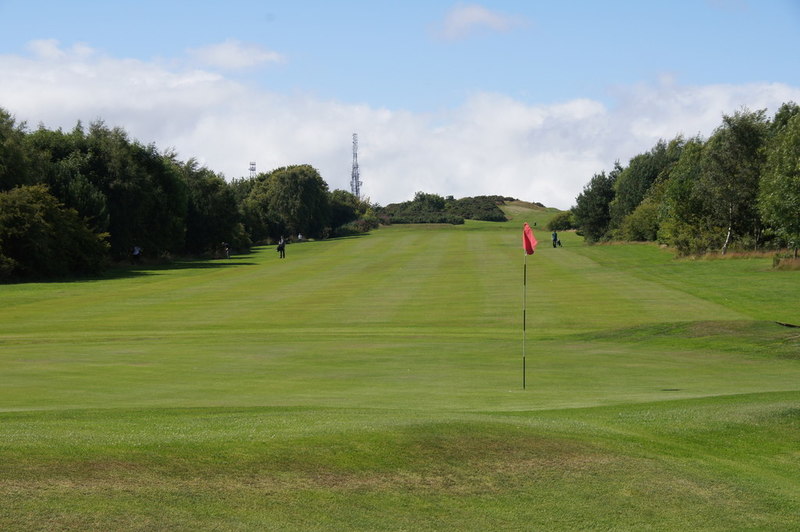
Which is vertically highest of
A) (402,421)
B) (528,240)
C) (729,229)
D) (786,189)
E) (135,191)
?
(135,191)

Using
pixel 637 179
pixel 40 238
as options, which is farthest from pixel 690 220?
pixel 40 238

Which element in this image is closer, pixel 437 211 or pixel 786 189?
pixel 786 189

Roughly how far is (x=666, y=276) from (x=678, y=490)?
174 ft

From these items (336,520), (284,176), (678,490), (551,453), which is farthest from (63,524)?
(284,176)

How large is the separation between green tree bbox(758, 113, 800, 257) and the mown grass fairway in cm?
1873

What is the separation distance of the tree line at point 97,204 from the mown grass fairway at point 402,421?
77.1ft

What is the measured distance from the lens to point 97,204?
73.8 metres

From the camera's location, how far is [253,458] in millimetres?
9227

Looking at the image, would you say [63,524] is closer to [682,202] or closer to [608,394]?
[608,394]

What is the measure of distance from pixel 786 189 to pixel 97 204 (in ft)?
166

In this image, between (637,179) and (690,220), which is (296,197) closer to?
(637,179)

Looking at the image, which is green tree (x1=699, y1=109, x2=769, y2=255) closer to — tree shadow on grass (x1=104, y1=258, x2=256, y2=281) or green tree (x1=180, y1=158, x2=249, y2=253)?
tree shadow on grass (x1=104, y1=258, x2=256, y2=281)

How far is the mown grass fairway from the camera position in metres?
8.23

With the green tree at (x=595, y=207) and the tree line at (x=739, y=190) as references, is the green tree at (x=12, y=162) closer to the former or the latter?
the tree line at (x=739, y=190)
